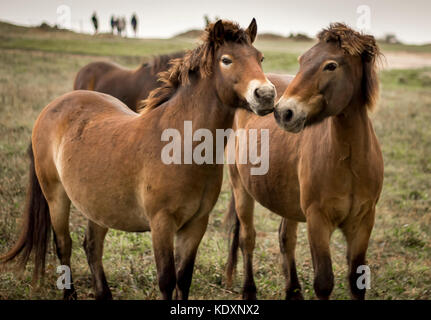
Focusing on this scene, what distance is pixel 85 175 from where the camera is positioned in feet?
12.8

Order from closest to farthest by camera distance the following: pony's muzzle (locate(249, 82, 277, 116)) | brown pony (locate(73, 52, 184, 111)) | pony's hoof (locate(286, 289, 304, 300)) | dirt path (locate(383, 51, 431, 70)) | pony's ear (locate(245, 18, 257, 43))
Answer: pony's muzzle (locate(249, 82, 277, 116)), pony's ear (locate(245, 18, 257, 43)), pony's hoof (locate(286, 289, 304, 300)), brown pony (locate(73, 52, 184, 111)), dirt path (locate(383, 51, 431, 70))

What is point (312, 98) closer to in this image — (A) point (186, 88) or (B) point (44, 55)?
(A) point (186, 88)

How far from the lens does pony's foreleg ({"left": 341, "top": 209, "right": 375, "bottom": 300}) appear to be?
3752 millimetres

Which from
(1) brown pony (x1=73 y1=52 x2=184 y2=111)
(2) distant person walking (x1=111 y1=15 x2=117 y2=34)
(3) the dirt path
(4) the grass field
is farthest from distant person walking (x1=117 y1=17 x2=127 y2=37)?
(1) brown pony (x1=73 y1=52 x2=184 y2=111)

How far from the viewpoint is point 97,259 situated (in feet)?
14.7

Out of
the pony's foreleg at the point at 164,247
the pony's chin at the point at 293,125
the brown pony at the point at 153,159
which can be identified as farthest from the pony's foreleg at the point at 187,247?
the pony's chin at the point at 293,125

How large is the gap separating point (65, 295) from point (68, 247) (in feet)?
1.42

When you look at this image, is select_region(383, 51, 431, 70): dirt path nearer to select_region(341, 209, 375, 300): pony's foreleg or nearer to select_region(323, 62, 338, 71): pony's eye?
select_region(341, 209, 375, 300): pony's foreleg

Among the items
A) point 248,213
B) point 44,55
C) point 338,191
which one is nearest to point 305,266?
point 248,213

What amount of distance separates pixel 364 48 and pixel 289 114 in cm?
77

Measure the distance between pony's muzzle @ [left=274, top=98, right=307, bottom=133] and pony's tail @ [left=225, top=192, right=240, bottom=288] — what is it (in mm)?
2230

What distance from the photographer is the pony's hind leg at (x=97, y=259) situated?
437 centimetres

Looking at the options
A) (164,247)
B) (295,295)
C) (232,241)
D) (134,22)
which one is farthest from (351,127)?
(134,22)

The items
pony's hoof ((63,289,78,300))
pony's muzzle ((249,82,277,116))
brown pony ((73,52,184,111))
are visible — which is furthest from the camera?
brown pony ((73,52,184,111))
